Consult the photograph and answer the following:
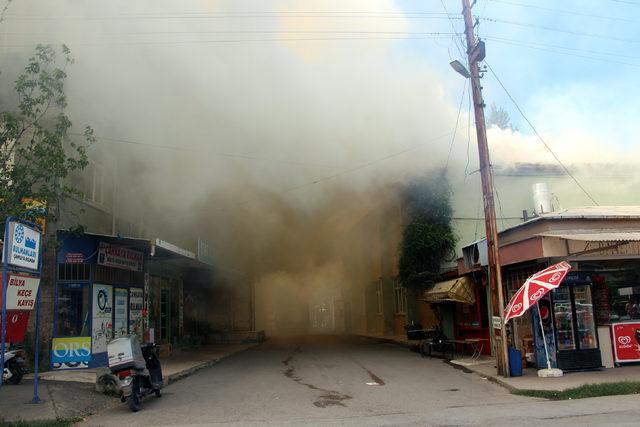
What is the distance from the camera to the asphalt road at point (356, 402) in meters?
6.27

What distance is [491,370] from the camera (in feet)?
34.3

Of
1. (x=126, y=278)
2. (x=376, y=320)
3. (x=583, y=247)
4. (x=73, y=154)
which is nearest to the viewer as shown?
(x=583, y=247)

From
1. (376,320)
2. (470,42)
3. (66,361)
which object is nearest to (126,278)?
(66,361)

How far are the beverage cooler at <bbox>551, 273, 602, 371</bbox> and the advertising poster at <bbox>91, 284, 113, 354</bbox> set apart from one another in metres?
9.59

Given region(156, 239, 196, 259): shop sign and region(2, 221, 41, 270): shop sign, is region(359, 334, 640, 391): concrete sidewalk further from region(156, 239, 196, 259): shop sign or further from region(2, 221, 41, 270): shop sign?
region(2, 221, 41, 270): shop sign

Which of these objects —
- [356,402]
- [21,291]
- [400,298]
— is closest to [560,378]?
[356,402]

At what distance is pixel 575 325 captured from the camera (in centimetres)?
994

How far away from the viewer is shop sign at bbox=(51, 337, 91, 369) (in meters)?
10.7

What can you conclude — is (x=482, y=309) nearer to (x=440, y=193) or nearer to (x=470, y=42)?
(x=440, y=193)

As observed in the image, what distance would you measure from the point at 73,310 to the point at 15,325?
177 inches

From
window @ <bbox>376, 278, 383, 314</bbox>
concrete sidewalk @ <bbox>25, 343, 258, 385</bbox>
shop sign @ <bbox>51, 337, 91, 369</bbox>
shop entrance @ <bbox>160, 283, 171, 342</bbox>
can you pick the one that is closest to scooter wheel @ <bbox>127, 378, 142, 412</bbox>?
concrete sidewalk @ <bbox>25, 343, 258, 385</bbox>

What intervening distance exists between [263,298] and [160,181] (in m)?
19.2

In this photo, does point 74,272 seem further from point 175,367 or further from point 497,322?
point 497,322

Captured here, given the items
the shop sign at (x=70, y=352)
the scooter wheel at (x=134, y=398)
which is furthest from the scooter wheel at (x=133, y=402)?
the shop sign at (x=70, y=352)
